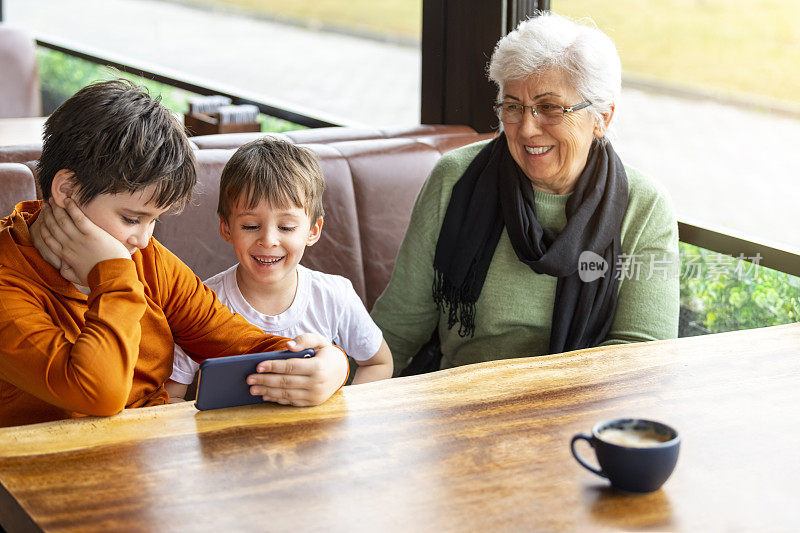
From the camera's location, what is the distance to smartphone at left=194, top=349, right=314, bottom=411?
→ 1335mm

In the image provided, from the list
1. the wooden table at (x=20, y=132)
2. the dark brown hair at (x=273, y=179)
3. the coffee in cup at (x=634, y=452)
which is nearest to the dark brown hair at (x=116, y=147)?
the dark brown hair at (x=273, y=179)

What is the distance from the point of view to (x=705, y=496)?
1.13 metres

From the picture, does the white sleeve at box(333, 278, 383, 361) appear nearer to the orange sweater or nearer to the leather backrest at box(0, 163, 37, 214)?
the orange sweater

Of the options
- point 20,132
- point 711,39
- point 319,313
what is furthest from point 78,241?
point 711,39

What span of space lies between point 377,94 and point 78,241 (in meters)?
8.58

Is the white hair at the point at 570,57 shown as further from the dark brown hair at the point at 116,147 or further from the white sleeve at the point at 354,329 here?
the dark brown hair at the point at 116,147

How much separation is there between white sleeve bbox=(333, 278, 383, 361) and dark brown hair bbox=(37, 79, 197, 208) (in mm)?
528

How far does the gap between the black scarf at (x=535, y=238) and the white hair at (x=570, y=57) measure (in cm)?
16

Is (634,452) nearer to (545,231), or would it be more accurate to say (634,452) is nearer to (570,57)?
(545,231)

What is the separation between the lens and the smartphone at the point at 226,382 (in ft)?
4.38

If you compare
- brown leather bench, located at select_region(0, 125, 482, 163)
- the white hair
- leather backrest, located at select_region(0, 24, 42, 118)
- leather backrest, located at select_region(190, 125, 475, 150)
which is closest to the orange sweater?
brown leather bench, located at select_region(0, 125, 482, 163)

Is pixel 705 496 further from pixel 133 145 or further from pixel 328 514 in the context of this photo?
pixel 133 145

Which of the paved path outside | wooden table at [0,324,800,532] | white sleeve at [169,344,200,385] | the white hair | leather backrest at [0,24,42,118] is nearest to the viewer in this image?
wooden table at [0,324,800,532]

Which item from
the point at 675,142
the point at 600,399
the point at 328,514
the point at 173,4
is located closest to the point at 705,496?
the point at 600,399
